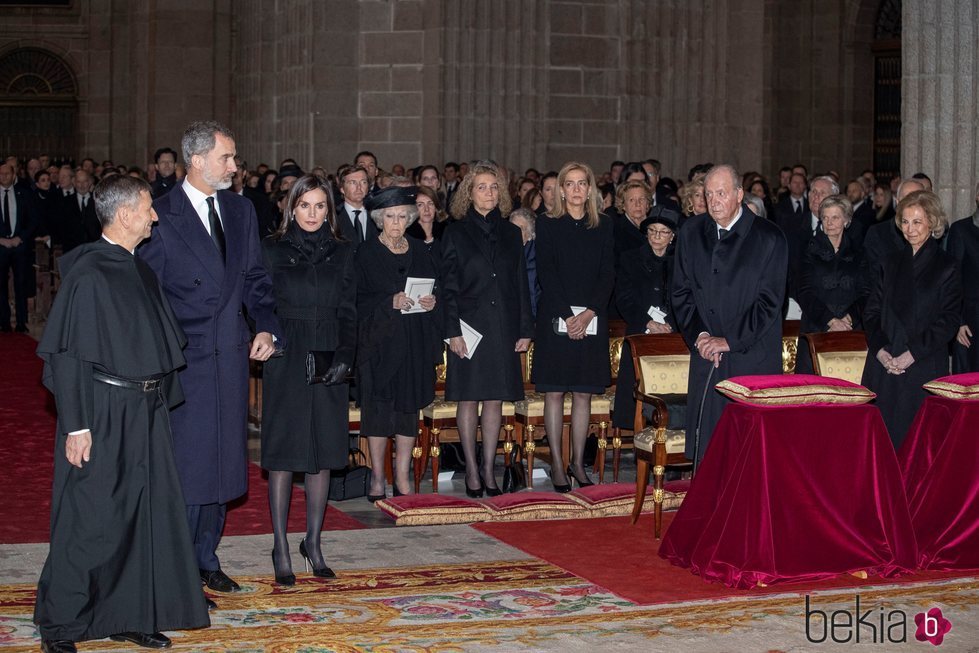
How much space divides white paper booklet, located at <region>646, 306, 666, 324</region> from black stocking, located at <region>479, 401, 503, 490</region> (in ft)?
3.59

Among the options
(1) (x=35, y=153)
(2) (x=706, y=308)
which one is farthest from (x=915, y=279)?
(1) (x=35, y=153)

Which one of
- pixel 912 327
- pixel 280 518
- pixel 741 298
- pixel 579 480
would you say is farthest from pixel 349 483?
pixel 912 327

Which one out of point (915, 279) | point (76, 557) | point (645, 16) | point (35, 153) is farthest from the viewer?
point (35, 153)

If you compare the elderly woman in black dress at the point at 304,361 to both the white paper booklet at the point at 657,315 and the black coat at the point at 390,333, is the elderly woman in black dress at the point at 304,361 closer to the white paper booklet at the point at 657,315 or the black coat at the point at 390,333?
the black coat at the point at 390,333

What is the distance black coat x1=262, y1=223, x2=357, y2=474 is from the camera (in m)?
6.53

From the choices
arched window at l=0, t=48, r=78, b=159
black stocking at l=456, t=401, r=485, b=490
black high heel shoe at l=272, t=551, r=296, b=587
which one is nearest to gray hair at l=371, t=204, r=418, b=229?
black stocking at l=456, t=401, r=485, b=490

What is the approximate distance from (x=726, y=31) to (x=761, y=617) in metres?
12.6

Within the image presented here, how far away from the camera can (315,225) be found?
6664mm

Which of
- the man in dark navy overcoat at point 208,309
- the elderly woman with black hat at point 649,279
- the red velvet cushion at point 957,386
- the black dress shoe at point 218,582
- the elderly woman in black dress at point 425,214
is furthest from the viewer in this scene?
the elderly woman in black dress at point 425,214

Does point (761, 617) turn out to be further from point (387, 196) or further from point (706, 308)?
point (387, 196)

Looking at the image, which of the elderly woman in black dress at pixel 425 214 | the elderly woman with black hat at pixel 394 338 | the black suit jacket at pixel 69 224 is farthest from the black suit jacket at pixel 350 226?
the black suit jacket at pixel 69 224

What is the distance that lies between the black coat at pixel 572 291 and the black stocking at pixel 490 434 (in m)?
0.29

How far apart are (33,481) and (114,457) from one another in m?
3.65

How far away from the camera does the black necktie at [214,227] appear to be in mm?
6289
